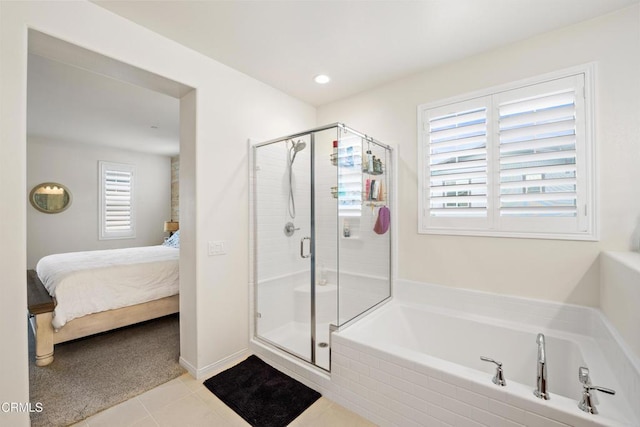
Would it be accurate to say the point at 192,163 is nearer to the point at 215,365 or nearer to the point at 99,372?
the point at 215,365

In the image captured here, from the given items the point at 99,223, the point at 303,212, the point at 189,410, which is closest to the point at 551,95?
the point at 303,212

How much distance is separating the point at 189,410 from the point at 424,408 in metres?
1.56

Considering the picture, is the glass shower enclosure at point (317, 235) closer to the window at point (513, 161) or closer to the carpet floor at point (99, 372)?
the window at point (513, 161)

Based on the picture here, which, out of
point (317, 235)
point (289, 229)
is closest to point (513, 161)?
point (317, 235)

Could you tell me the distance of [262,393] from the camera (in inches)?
81.7

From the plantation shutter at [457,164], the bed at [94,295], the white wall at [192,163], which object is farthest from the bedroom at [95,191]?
→ the plantation shutter at [457,164]

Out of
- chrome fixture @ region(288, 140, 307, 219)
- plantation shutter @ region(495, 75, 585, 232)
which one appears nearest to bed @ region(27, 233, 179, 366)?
chrome fixture @ region(288, 140, 307, 219)

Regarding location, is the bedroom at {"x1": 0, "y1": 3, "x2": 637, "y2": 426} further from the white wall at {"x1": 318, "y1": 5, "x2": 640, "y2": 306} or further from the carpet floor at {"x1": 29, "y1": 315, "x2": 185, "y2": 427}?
the carpet floor at {"x1": 29, "y1": 315, "x2": 185, "y2": 427}

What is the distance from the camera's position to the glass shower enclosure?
2361mm

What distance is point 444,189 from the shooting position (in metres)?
2.46

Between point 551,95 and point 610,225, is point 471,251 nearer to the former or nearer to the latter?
point 610,225

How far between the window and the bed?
3.11 meters

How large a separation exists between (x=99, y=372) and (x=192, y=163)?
6.41 feet

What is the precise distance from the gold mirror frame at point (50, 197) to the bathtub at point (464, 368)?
589cm
